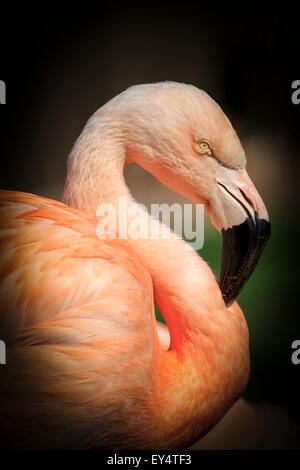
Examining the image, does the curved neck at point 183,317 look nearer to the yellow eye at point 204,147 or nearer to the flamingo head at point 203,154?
the flamingo head at point 203,154

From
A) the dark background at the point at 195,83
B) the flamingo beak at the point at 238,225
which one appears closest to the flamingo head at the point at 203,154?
the flamingo beak at the point at 238,225

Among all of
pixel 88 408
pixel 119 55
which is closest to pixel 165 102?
pixel 119 55

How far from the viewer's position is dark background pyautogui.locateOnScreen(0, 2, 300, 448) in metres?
0.91

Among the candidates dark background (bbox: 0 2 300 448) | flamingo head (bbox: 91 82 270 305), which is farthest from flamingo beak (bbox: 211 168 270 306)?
dark background (bbox: 0 2 300 448)

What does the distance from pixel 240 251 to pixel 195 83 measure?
0.55 m

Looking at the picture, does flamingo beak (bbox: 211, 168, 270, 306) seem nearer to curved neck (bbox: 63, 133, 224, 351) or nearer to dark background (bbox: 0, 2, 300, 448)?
curved neck (bbox: 63, 133, 224, 351)

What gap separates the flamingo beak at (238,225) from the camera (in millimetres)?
892

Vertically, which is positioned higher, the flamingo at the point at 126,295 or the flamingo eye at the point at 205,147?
the flamingo eye at the point at 205,147

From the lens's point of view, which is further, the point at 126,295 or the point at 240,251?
the point at 240,251

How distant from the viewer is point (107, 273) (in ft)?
2.52

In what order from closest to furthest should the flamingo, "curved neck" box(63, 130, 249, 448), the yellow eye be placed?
the flamingo, "curved neck" box(63, 130, 249, 448), the yellow eye

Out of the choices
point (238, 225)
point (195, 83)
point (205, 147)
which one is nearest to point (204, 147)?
point (205, 147)

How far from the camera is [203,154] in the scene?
3.05ft

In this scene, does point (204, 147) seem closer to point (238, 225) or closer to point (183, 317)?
point (238, 225)
